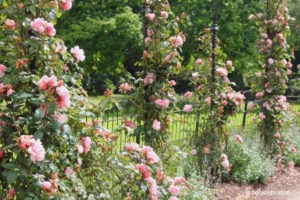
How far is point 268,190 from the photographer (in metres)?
5.17

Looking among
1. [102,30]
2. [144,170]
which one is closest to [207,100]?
[144,170]

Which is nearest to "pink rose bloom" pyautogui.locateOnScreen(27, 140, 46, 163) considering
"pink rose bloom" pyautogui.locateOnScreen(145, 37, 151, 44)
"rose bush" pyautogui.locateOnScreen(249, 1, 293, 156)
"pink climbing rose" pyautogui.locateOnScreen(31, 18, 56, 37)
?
"pink climbing rose" pyautogui.locateOnScreen(31, 18, 56, 37)

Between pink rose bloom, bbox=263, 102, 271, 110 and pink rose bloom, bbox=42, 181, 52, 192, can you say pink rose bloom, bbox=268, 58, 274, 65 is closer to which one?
pink rose bloom, bbox=263, 102, 271, 110

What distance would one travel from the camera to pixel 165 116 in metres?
4.41

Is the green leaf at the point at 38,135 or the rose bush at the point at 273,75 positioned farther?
the rose bush at the point at 273,75

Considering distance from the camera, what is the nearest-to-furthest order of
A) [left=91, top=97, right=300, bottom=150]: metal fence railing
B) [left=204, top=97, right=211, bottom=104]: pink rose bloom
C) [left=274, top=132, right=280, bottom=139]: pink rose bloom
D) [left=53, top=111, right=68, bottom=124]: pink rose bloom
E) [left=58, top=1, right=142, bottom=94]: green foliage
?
[left=53, top=111, right=68, bottom=124]: pink rose bloom < [left=91, top=97, right=300, bottom=150]: metal fence railing < [left=204, top=97, right=211, bottom=104]: pink rose bloom < [left=274, top=132, right=280, bottom=139]: pink rose bloom < [left=58, top=1, right=142, bottom=94]: green foliage

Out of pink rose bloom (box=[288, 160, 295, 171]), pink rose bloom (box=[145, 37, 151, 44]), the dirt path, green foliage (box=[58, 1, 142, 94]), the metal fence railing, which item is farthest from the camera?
green foliage (box=[58, 1, 142, 94])

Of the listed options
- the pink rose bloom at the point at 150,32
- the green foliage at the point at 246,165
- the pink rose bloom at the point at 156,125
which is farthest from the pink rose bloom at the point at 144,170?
the green foliage at the point at 246,165

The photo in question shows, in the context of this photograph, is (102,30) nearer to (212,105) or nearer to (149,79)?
(212,105)

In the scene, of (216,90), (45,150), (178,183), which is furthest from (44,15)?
(216,90)

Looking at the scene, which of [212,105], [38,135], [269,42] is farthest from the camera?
[269,42]

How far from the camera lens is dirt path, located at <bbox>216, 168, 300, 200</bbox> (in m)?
4.80

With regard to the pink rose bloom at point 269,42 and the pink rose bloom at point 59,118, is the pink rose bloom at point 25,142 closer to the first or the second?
the pink rose bloom at point 59,118

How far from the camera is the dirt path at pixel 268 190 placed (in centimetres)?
480
